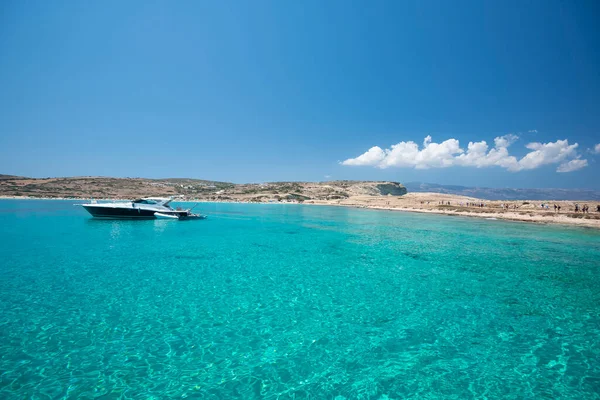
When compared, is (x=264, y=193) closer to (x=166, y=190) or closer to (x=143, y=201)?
(x=166, y=190)

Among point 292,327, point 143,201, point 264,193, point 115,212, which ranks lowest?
point 292,327

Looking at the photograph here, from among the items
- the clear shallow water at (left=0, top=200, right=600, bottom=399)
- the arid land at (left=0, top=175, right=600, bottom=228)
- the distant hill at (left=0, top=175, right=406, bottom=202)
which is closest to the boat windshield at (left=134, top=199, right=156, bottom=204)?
the clear shallow water at (left=0, top=200, right=600, bottom=399)

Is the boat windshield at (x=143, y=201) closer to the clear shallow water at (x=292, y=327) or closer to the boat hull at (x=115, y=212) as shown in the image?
the boat hull at (x=115, y=212)

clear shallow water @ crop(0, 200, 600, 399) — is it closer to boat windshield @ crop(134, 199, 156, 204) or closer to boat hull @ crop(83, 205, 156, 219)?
boat hull @ crop(83, 205, 156, 219)

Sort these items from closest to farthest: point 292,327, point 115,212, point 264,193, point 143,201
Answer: point 292,327, point 115,212, point 143,201, point 264,193

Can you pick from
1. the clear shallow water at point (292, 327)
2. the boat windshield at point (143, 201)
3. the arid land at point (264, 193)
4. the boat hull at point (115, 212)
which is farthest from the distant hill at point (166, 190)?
the clear shallow water at point (292, 327)

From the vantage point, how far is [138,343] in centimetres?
911

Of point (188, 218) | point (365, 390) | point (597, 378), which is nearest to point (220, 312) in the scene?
point (365, 390)

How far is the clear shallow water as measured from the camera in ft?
24.4

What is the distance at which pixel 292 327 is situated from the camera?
35.2ft

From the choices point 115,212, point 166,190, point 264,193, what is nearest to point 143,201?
point 115,212

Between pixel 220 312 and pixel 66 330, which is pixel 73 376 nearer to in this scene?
pixel 66 330

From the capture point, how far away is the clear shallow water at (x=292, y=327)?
7.43 m

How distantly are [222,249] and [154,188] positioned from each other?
144051mm
